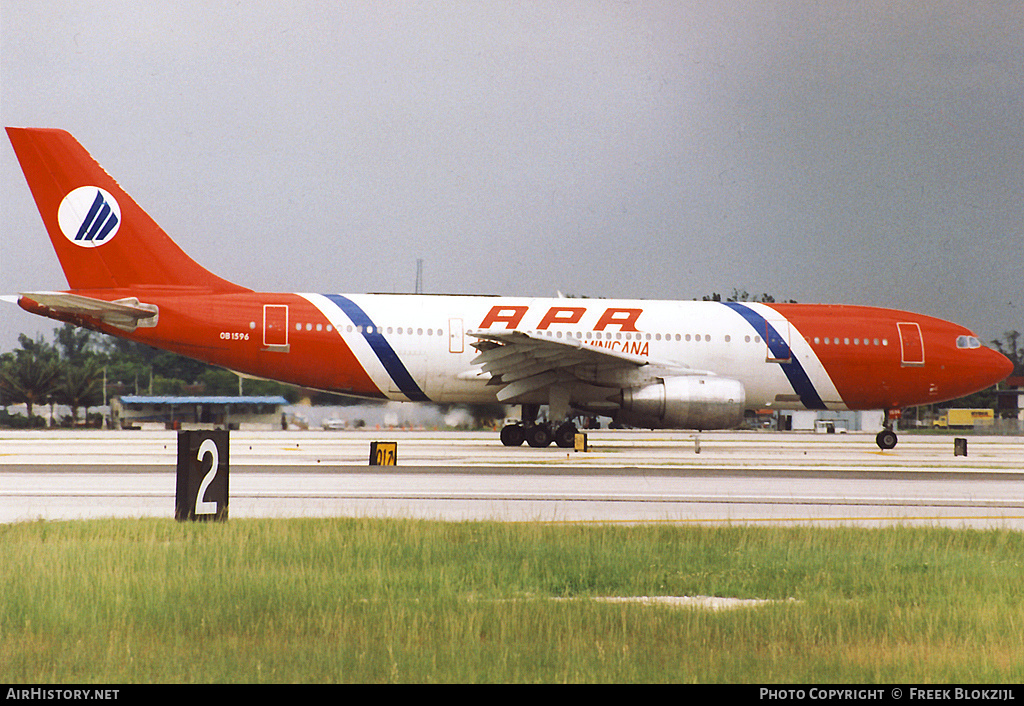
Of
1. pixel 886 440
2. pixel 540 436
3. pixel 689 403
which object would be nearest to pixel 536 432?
pixel 540 436

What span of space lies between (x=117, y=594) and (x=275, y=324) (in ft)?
56.3

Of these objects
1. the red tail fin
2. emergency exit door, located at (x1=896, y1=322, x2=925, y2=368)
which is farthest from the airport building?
emergency exit door, located at (x1=896, y1=322, x2=925, y2=368)

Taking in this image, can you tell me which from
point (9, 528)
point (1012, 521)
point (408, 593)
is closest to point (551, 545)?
point (408, 593)

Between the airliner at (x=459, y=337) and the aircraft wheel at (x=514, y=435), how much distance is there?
0.10 ft

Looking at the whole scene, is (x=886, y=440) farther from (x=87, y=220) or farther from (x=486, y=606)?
(x=486, y=606)

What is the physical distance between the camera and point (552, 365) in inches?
886

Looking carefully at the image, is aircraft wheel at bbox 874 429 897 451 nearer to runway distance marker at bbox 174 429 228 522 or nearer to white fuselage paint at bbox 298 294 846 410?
white fuselage paint at bbox 298 294 846 410

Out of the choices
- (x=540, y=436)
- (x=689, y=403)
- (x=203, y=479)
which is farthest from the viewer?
(x=540, y=436)

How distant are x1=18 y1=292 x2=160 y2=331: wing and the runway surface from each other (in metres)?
3.21

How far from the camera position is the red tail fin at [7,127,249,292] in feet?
75.0

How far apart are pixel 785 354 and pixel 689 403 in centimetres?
450

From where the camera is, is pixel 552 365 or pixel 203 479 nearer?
pixel 203 479

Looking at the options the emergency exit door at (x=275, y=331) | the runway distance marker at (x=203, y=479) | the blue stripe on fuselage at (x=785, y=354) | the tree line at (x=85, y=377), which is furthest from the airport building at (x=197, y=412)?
the runway distance marker at (x=203, y=479)

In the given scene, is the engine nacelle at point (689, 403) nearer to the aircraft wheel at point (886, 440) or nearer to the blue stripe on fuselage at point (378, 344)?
the blue stripe on fuselage at point (378, 344)
